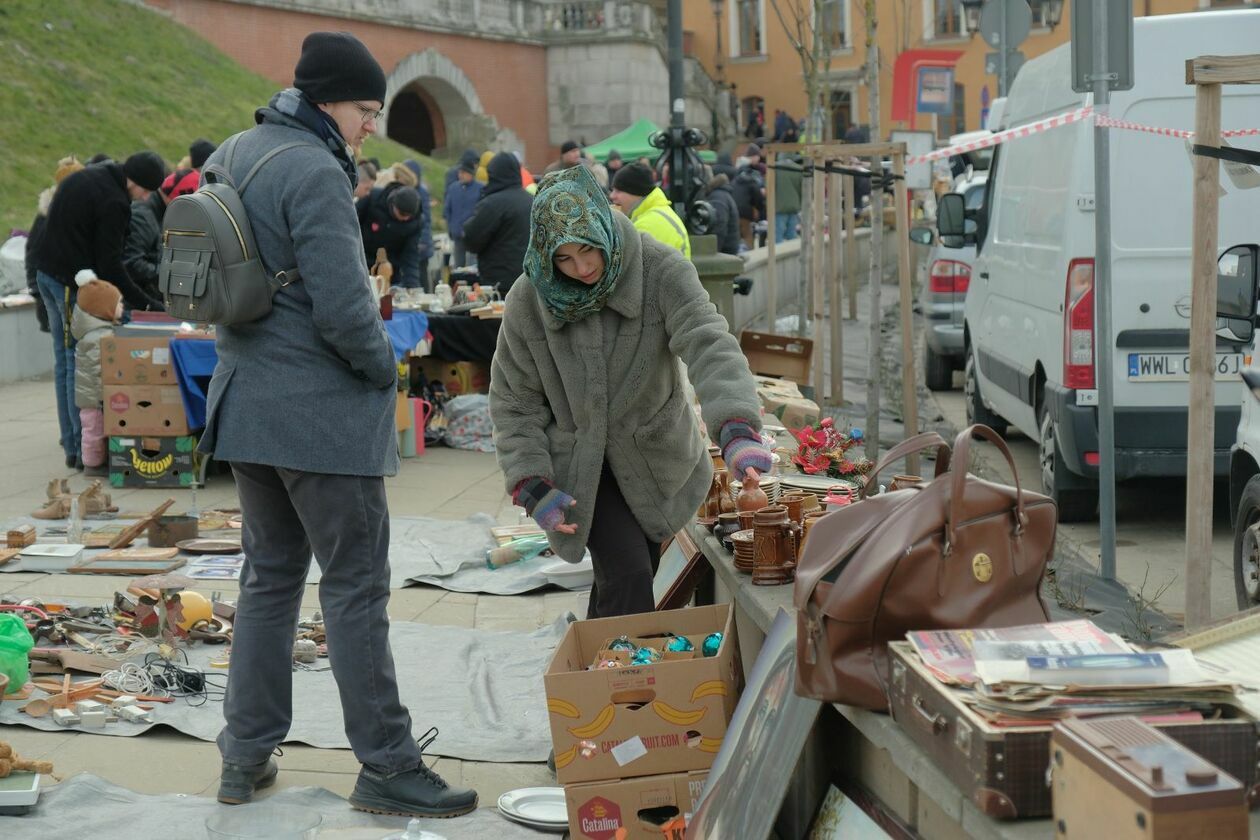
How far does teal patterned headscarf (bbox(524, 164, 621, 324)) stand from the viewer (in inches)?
162

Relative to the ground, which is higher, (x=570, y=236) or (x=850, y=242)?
(x=570, y=236)

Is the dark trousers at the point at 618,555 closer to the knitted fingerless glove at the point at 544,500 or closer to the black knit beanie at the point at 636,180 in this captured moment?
the knitted fingerless glove at the point at 544,500


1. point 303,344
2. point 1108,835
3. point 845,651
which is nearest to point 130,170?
point 303,344

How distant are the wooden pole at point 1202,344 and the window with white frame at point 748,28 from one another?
193 ft

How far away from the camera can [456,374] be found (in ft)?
39.3

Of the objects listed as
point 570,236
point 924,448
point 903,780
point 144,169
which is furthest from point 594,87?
point 903,780

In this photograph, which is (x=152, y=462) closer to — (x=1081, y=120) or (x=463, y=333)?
(x=463, y=333)

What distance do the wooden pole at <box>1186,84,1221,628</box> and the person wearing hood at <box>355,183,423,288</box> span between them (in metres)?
8.68

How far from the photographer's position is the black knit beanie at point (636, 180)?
8.12 meters

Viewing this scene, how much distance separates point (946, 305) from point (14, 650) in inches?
→ 399

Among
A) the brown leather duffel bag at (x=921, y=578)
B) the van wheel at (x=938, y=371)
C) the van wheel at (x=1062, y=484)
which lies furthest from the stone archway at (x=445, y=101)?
the brown leather duffel bag at (x=921, y=578)

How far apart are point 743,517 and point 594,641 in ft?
2.49

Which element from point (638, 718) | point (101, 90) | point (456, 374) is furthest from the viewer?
point (101, 90)

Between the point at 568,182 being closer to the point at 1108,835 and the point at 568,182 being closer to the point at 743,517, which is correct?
the point at 743,517
